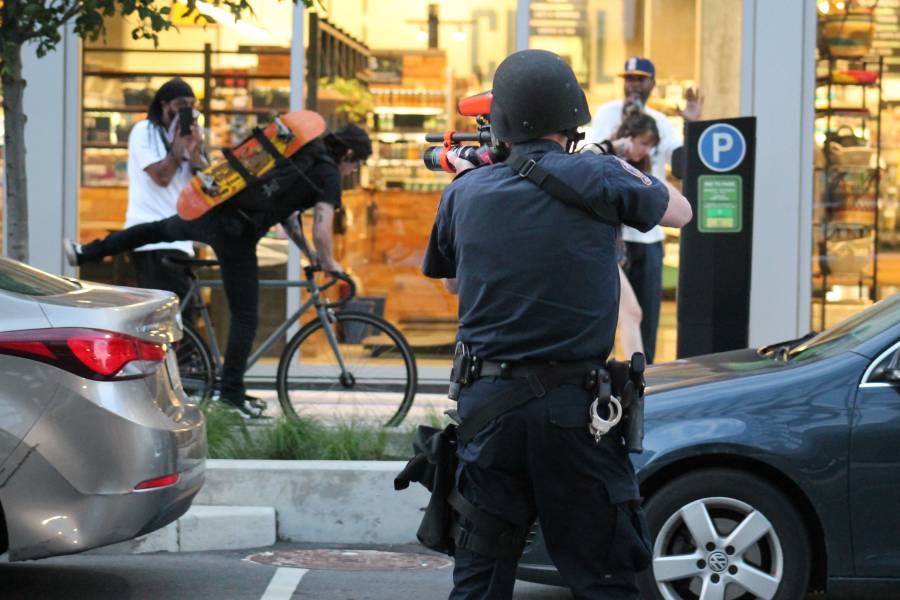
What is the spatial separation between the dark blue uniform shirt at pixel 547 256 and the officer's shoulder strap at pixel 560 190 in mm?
12

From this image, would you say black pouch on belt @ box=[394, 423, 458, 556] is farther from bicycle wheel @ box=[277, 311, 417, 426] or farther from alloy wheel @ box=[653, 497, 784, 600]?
bicycle wheel @ box=[277, 311, 417, 426]

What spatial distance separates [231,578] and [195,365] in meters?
2.73

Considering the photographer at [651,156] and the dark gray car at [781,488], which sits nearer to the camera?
the dark gray car at [781,488]

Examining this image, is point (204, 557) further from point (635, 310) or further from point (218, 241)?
point (635, 310)

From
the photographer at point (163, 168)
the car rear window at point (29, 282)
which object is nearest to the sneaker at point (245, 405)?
the photographer at point (163, 168)

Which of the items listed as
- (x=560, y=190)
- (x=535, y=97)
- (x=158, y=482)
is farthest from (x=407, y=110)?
(x=560, y=190)

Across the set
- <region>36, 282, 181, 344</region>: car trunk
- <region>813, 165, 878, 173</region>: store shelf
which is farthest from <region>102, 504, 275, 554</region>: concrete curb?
<region>813, 165, 878, 173</region>: store shelf

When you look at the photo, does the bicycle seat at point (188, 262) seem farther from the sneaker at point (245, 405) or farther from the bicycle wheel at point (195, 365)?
the sneaker at point (245, 405)

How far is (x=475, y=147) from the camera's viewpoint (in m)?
4.34

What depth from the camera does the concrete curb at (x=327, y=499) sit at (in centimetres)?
698

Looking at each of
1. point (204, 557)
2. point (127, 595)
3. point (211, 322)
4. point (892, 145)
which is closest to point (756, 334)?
point (892, 145)

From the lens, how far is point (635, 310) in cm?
916

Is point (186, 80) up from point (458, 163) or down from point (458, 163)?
up

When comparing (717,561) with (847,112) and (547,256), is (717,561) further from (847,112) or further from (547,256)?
(847,112)
